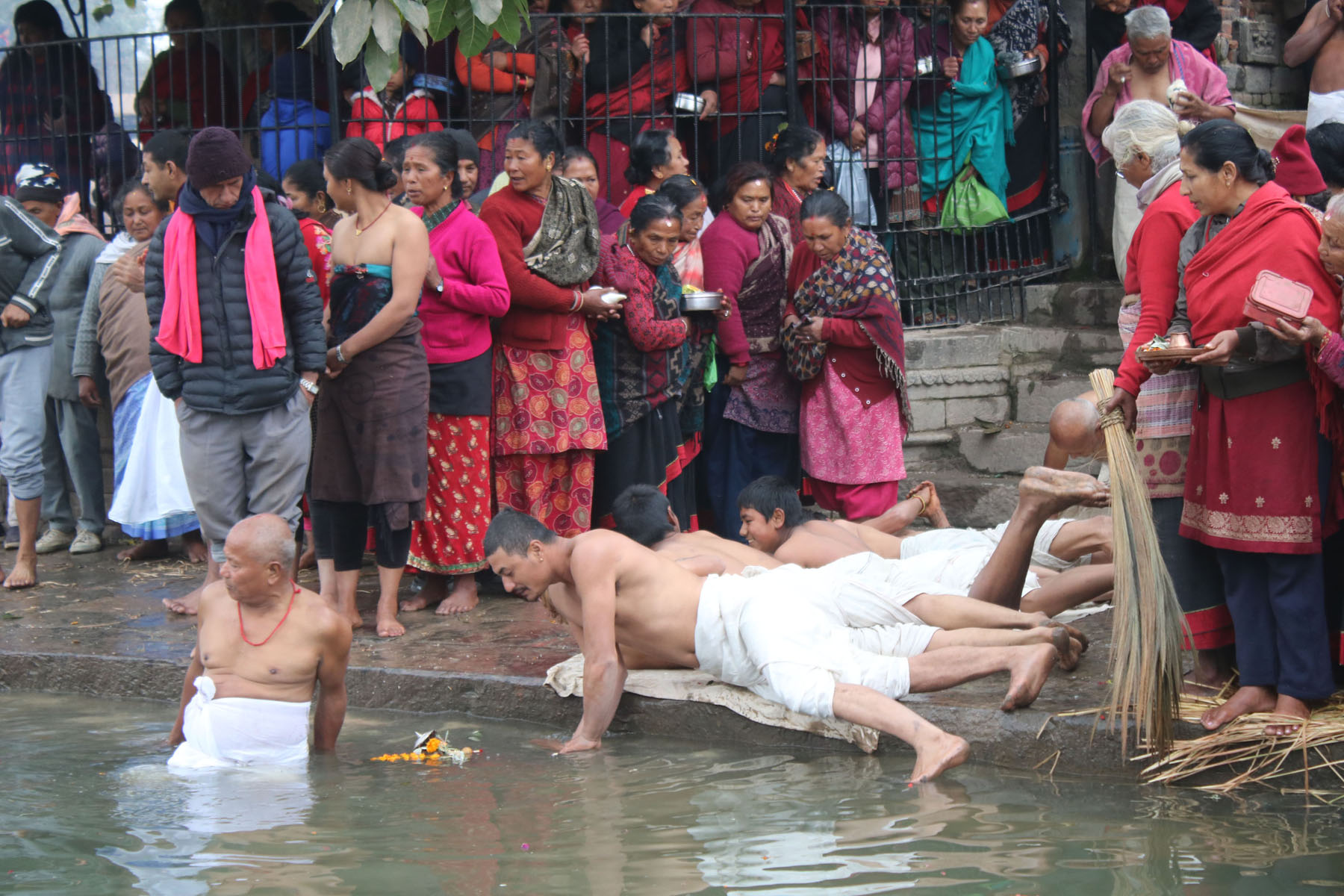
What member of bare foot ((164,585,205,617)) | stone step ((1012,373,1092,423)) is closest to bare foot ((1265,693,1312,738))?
stone step ((1012,373,1092,423))

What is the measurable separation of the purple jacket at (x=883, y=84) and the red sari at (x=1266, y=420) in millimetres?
4307

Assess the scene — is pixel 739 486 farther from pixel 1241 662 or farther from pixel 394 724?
pixel 1241 662

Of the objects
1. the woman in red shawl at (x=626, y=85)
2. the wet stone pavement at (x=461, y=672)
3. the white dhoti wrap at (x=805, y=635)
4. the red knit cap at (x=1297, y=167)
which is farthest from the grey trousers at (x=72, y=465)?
the red knit cap at (x=1297, y=167)

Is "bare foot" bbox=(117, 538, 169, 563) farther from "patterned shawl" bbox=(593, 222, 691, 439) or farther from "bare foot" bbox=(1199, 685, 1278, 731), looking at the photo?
"bare foot" bbox=(1199, 685, 1278, 731)

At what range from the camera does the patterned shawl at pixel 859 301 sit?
7219mm

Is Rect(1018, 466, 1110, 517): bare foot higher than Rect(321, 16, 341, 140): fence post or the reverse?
the reverse

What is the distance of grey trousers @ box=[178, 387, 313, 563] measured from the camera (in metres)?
6.21

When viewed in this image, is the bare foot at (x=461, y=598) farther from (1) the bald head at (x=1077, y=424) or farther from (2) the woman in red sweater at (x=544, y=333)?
(1) the bald head at (x=1077, y=424)

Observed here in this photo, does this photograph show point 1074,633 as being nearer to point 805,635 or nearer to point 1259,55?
point 805,635

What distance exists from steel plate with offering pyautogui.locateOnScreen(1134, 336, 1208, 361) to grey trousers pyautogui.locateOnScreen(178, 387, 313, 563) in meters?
3.55

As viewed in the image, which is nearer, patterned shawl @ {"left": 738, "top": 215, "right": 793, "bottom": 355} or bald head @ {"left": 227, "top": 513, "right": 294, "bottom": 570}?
bald head @ {"left": 227, "top": 513, "right": 294, "bottom": 570}

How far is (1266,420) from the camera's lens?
14.8ft

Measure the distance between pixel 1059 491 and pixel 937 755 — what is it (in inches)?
45.2

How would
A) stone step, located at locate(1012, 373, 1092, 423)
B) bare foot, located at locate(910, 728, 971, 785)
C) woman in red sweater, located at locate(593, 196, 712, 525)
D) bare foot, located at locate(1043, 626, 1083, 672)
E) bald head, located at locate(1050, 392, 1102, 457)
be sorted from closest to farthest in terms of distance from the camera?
1. bare foot, located at locate(910, 728, 971, 785)
2. bare foot, located at locate(1043, 626, 1083, 672)
3. bald head, located at locate(1050, 392, 1102, 457)
4. woman in red sweater, located at locate(593, 196, 712, 525)
5. stone step, located at locate(1012, 373, 1092, 423)
